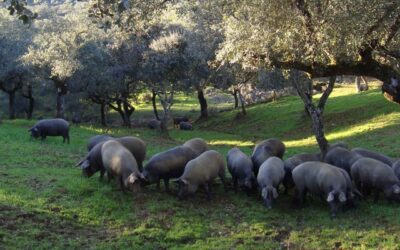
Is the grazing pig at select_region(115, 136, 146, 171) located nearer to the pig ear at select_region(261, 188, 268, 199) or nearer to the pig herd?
the pig herd

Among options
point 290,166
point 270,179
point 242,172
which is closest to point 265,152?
point 290,166

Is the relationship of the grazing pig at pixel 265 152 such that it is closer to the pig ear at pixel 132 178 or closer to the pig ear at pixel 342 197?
the pig ear at pixel 342 197

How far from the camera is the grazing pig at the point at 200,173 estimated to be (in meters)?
14.6

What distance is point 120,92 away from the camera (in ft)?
155

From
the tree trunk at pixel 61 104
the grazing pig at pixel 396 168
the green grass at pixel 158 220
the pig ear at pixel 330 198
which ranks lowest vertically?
the green grass at pixel 158 220

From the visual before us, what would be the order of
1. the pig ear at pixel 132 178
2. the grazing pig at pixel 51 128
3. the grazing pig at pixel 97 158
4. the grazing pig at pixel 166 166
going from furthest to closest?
the grazing pig at pixel 51 128 → the grazing pig at pixel 97 158 → the grazing pig at pixel 166 166 → the pig ear at pixel 132 178

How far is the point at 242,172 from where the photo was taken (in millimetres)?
16094

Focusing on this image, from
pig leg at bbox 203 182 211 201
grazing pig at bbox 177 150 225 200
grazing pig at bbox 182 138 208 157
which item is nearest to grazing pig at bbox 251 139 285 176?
grazing pig at bbox 177 150 225 200

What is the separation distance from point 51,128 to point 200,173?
1561 cm

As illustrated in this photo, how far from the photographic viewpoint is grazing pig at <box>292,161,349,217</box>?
13.6 metres

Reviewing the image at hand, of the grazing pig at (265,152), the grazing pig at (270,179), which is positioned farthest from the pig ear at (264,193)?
the grazing pig at (265,152)

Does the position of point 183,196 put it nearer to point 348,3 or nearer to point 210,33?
point 348,3

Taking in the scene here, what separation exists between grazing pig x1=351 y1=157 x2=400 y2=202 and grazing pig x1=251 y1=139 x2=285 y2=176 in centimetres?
302

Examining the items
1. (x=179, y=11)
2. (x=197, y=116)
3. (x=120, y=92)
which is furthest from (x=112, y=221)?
(x=197, y=116)
